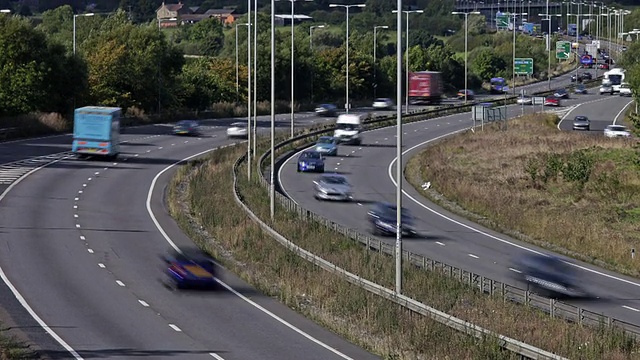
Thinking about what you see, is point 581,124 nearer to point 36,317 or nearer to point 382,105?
point 382,105

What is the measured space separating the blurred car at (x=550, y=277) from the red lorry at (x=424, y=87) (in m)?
91.7

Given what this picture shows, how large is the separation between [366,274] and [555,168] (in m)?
35.0

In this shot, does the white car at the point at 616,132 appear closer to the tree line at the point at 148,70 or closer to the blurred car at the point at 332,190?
the tree line at the point at 148,70

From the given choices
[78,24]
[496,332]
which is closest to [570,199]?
[496,332]

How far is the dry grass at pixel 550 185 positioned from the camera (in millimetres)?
49219

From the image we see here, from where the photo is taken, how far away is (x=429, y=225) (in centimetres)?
5128

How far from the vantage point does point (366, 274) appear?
35.5 metres

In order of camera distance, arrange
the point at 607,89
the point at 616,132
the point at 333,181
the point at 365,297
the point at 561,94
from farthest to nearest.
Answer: the point at 607,89, the point at 561,94, the point at 616,132, the point at 333,181, the point at 365,297

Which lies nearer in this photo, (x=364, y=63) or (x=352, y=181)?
(x=352, y=181)

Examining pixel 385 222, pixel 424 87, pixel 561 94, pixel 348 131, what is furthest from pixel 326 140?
pixel 561 94

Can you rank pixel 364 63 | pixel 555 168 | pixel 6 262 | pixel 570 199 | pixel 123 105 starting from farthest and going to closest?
pixel 364 63 < pixel 123 105 < pixel 555 168 < pixel 570 199 < pixel 6 262

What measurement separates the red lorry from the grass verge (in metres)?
80.5

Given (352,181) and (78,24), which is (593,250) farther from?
(78,24)

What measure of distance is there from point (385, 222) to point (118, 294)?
52.2ft
